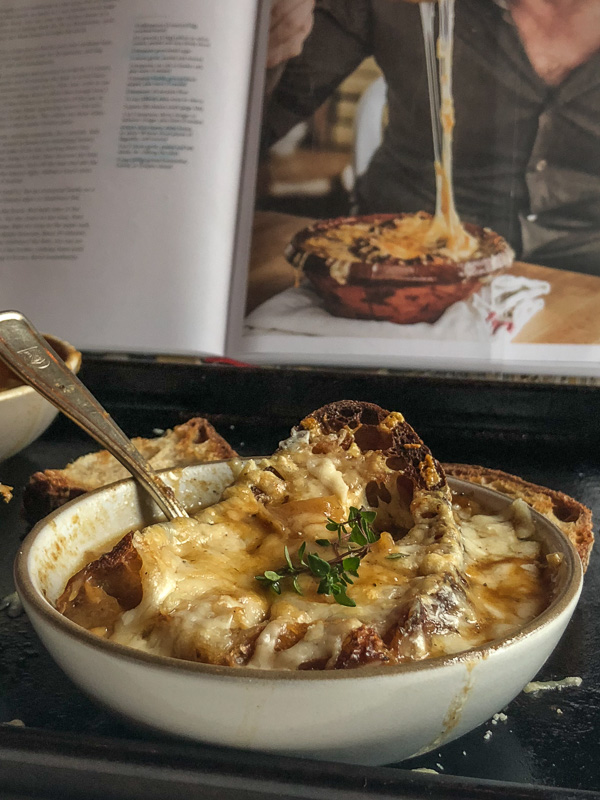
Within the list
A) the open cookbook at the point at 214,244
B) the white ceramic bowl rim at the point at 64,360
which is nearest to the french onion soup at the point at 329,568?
the white ceramic bowl rim at the point at 64,360

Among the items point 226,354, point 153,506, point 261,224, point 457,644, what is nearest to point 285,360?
point 226,354

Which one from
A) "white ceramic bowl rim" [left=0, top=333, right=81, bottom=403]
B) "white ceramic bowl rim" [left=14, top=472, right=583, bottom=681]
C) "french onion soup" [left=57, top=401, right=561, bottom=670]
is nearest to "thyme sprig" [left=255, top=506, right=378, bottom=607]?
"french onion soup" [left=57, top=401, right=561, bottom=670]

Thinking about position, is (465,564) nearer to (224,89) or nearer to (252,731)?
(252,731)

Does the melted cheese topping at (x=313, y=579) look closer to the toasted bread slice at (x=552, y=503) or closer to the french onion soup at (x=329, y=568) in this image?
the french onion soup at (x=329, y=568)

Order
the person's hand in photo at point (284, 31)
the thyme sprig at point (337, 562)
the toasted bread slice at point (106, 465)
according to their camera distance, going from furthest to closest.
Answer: the person's hand in photo at point (284, 31) → the toasted bread slice at point (106, 465) → the thyme sprig at point (337, 562)

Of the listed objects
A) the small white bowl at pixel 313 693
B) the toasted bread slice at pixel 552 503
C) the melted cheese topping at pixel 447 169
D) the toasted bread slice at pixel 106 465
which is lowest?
the toasted bread slice at pixel 106 465

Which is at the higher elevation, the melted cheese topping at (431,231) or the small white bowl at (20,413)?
the melted cheese topping at (431,231)

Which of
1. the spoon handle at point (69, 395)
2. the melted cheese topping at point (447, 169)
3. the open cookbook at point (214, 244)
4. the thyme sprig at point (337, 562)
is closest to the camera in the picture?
the thyme sprig at point (337, 562)

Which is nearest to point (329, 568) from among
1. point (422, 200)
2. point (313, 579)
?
point (313, 579)
